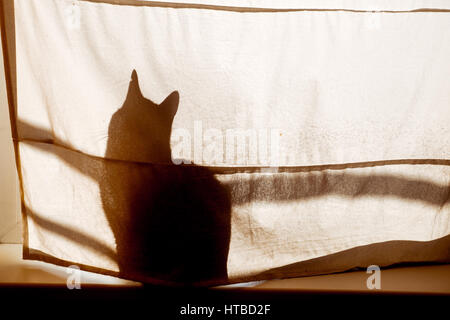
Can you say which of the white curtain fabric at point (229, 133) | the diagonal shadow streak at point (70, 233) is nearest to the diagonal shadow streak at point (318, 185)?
the white curtain fabric at point (229, 133)

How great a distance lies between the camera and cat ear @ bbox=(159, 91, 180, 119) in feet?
4.35

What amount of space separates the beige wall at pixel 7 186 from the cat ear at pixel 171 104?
33.6 inches

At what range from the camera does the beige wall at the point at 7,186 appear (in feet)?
5.37

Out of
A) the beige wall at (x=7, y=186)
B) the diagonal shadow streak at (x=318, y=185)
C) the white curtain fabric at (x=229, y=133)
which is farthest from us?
the beige wall at (x=7, y=186)

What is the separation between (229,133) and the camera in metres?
1.36

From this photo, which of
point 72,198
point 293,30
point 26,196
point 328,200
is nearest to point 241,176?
point 328,200

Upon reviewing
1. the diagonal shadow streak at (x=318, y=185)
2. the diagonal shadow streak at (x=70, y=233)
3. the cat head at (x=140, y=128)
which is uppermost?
the cat head at (x=140, y=128)

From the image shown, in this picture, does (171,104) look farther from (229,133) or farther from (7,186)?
(7,186)

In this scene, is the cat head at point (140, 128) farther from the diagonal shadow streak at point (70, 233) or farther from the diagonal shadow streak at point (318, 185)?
the diagonal shadow streak at point (70, 233)

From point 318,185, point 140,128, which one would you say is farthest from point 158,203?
point 318,185

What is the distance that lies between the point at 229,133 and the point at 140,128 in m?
0.36

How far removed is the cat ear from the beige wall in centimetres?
85

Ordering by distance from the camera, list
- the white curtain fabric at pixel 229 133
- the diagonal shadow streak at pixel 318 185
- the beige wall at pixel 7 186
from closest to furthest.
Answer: the white curtain fabric at pixel 229 133 < the diagonal shadow streak at pixel 318 185 < the beige wall at pixel 7 186

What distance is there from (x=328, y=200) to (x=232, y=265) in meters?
0.51
